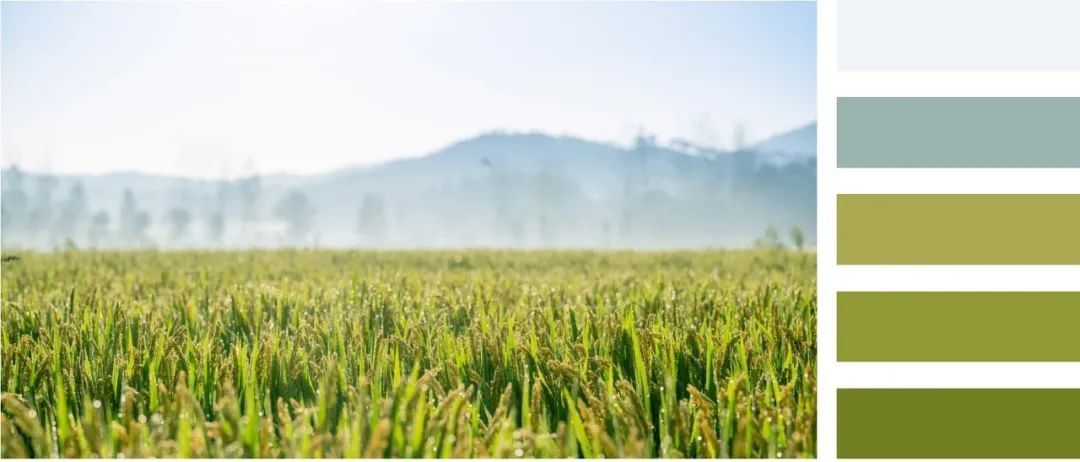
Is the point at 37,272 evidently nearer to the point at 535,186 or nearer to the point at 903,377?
the point at 903,377

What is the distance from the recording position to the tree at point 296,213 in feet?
488

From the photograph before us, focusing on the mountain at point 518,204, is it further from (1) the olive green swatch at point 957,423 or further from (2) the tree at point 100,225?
(1) the olive green swatch at point 957,423

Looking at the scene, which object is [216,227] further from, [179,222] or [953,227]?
[953,227]

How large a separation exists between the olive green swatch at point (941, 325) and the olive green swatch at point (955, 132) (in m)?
0.41

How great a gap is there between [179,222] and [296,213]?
2081 cm

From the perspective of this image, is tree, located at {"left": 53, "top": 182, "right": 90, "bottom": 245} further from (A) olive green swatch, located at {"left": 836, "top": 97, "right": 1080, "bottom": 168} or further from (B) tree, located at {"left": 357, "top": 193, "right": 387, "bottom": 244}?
(A) olive green swatch, located at {"left": 836, "top": 97, "right": 1080, "bottom": 168}

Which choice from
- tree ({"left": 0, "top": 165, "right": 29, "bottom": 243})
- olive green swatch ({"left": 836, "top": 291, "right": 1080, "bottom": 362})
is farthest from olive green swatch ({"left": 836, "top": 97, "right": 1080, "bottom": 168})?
tree ({"left": 0, "top": 165, "right": 29, "bottom": 243})

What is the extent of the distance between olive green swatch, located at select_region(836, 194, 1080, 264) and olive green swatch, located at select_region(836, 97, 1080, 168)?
0.12 m

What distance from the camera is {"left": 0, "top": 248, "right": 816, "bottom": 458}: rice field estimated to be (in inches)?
72.4

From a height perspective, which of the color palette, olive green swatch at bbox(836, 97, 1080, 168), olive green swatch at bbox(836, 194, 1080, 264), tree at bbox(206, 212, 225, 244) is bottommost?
olive green swatch at bbox(836, 194, 1080, 264)

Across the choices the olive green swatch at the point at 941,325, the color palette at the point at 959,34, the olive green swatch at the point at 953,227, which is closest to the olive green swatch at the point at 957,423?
the olive green swatch at the point at 941,325

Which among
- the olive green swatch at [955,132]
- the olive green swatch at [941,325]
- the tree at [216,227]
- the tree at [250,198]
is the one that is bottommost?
the olive green swatch at [941,325]

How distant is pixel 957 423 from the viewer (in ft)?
7.34

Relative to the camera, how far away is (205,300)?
13.8 feet
